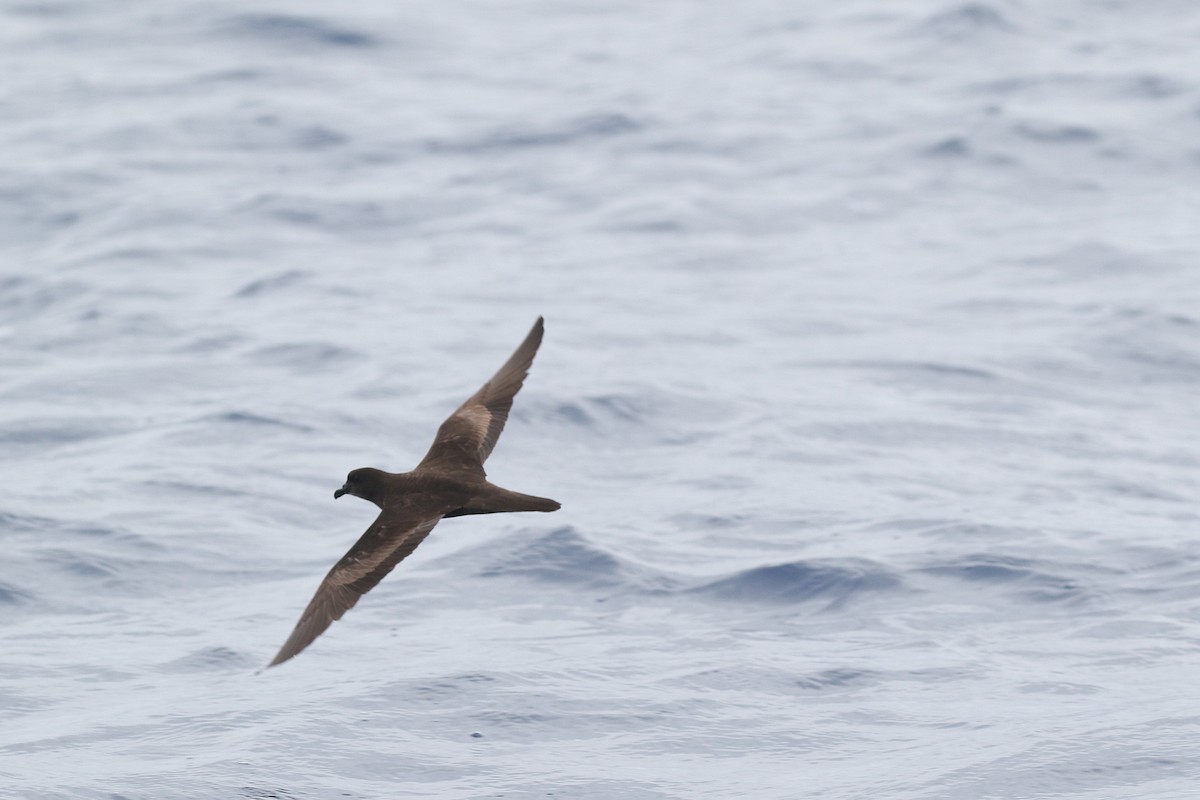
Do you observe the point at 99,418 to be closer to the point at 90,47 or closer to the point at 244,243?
the point at 244,243

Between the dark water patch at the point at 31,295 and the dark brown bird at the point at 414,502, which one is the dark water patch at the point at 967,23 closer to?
the dark water patch at the point at 31,295

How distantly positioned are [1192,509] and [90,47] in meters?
15.7

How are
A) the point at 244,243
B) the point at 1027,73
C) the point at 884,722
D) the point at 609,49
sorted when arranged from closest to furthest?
1. the point at 884,722
2. the point at 244,243
3. the point at 1027,73
4. the point at 609,49

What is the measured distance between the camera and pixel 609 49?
Answer: 75.4 ft

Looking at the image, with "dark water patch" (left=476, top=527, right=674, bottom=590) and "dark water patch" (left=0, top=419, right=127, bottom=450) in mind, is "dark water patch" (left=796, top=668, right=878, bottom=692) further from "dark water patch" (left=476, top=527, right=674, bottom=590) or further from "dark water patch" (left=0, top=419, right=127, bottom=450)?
"dark water patch" (left=0, top=419, right=127, bottom=450)

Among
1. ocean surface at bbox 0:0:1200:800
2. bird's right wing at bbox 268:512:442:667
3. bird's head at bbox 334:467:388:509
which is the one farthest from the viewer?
ocean surface at bbox 0:0:1200:800

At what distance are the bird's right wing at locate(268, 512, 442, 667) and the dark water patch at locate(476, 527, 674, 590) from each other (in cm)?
271

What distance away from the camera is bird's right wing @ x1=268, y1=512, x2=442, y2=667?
7.88 m

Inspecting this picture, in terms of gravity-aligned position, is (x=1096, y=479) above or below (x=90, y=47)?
below

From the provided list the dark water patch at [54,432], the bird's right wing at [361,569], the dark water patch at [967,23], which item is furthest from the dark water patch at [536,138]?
the bird's right wing at [361,569]

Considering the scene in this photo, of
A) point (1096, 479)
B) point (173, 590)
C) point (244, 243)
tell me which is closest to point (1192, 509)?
point (1096, 479)

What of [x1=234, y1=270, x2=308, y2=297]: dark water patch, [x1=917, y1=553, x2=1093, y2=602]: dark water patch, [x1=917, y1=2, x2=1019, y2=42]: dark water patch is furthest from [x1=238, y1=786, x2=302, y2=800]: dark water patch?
[x1=917, y1=2, x2=1019, y2=42]: dark water patch

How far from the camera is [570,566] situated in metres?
11.2

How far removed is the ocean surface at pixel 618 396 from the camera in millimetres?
9172
